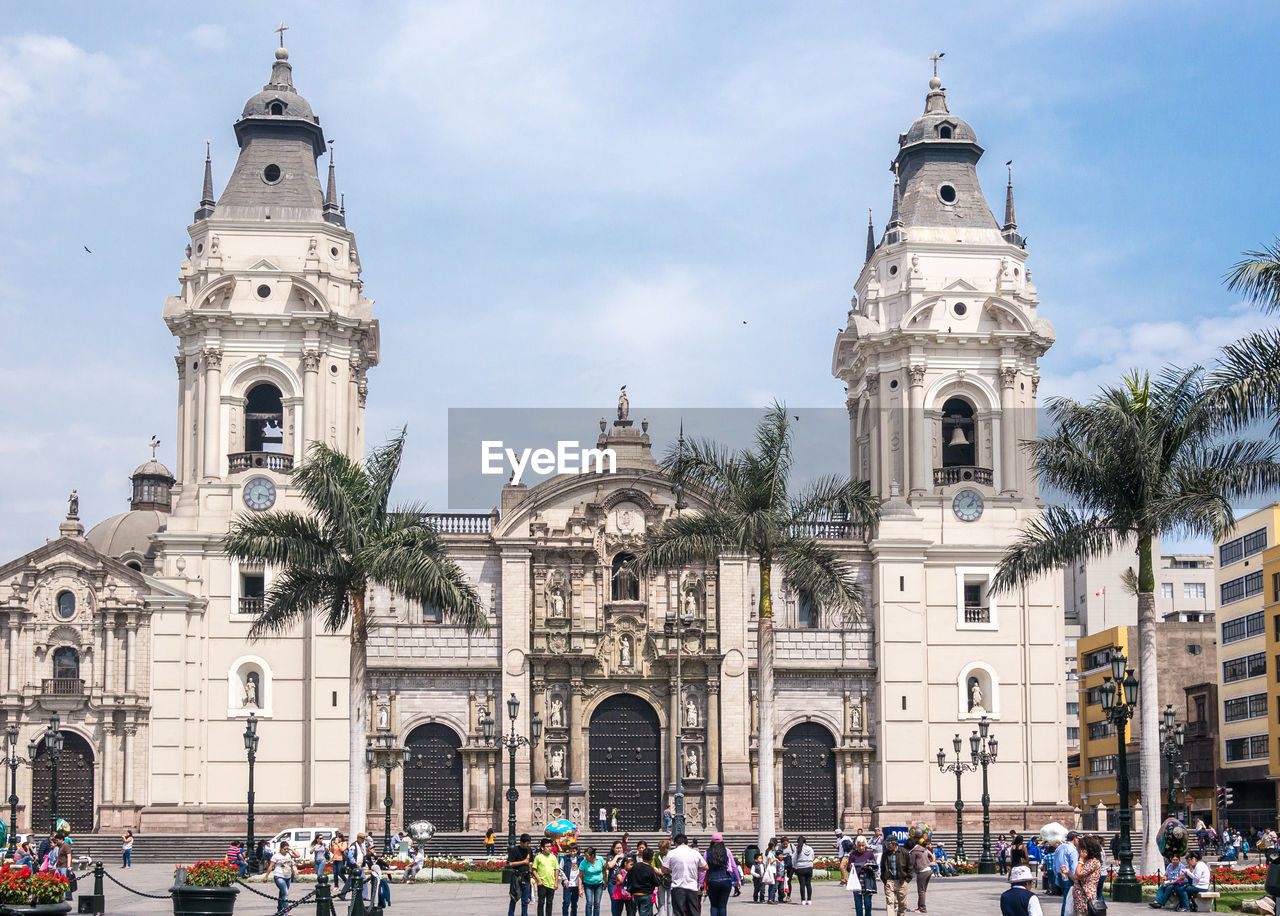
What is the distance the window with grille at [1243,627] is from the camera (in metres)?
77.1

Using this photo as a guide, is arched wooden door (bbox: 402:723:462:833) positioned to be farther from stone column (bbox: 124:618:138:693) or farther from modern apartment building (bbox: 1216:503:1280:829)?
modern apartment building (bbox: 1216:503:1280:829)

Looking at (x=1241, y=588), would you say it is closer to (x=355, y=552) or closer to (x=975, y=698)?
(x=975, y=698)

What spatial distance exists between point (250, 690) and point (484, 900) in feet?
80.9

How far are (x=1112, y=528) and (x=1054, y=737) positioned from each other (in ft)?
76.8

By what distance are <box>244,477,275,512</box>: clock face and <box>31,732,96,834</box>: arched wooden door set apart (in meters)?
9.66

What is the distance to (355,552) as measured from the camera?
4303 cm

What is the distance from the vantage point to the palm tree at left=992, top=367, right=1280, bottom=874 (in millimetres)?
38031

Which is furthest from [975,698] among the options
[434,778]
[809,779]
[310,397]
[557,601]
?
[310,397]

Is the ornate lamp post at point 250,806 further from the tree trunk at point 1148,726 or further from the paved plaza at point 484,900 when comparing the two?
the tree trunk at point 1148,726

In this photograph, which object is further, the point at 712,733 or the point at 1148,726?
the point at 712,733

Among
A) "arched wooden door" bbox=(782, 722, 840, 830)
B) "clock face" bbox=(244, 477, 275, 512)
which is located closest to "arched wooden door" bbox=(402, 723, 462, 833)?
"clock face" bbox=(244, 477, 275, 512)

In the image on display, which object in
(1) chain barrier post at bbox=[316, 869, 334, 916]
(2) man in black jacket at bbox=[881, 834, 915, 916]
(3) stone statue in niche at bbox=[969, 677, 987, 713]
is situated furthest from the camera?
(3) stone statue in niche at bbox=[969, 677, 987, 713]

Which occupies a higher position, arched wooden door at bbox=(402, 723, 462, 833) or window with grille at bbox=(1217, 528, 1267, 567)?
window with grille at bbox=(1217, 528, 1267, 567)

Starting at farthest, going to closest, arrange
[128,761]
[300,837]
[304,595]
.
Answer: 1. [128,761]
2. [300,837]
3. [304,595]
